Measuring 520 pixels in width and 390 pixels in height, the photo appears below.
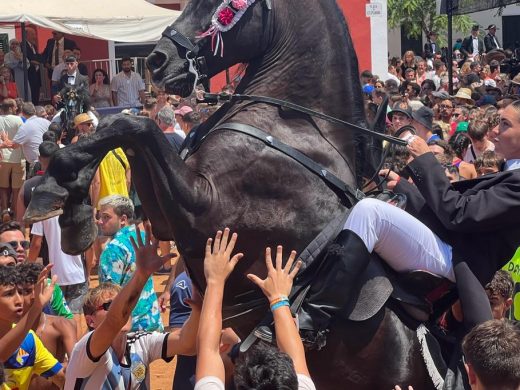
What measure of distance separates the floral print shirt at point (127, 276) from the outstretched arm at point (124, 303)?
2.53 m

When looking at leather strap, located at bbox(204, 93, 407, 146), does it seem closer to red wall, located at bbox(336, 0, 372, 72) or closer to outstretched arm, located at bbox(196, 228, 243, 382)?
outstretched arm, located at bbox(196, 228, 243, 382)

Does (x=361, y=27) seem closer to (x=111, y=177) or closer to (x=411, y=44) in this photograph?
(x=111, y=177)

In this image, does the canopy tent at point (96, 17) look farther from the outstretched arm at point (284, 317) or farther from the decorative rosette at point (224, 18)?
the outstretched arm at point (284, 317)

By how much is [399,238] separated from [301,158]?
63cm

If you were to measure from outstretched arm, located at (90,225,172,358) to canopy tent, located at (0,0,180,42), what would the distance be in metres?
13.5

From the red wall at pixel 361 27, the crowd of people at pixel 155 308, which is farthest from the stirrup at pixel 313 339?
the red wall at pixel 361 27

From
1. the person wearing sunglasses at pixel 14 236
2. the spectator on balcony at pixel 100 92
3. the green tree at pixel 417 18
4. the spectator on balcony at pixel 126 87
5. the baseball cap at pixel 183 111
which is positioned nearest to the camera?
the person wearing sunglasses at pixel 14 236

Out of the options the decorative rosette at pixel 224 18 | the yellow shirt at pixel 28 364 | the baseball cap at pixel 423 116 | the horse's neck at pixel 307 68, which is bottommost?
the yellow shirt at pixel 28 364

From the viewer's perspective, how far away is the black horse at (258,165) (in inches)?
192

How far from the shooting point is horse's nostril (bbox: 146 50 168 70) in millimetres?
5246

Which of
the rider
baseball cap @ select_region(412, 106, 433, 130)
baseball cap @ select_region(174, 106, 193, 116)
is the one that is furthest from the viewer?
baseball cap @ select_region(174, 106, 193, 116)

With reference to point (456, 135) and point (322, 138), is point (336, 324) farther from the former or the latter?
point (456, 135)

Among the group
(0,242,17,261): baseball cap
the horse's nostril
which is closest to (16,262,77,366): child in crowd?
(0,242,17,261): baseball cap

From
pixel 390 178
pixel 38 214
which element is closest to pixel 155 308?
pixel 390 178
